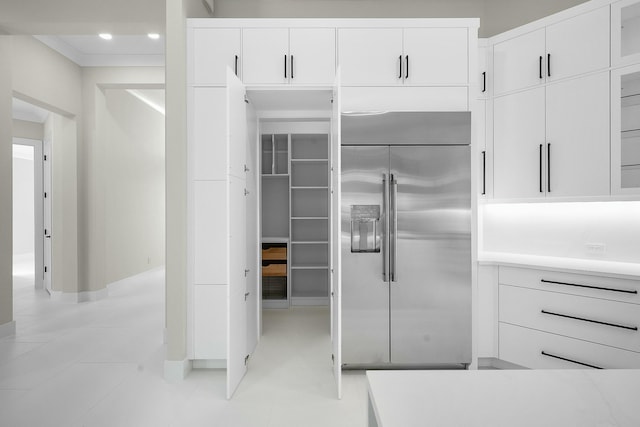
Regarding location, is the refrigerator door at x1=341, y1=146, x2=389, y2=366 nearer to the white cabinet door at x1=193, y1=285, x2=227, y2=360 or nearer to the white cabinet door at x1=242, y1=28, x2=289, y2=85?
the white cabinet door at x1=242, y1=28, x2=289, y2=85

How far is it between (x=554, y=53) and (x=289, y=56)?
86.1 inches

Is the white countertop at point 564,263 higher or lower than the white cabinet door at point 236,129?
lower

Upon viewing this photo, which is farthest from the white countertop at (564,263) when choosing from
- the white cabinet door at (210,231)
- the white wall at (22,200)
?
the white wall at (22,200)

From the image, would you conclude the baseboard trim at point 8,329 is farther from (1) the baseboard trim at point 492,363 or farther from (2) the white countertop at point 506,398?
(1) the baseboard trim at point 492,363

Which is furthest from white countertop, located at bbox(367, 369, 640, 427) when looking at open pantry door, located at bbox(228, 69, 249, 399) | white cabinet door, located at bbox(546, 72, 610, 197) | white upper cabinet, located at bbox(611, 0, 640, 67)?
white upper cabinet, located at bbox(611, 0, 640, 67)

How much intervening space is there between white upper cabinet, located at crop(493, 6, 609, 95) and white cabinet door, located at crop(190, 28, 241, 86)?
235 cm

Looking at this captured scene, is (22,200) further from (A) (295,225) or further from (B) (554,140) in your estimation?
(B) (554,140)

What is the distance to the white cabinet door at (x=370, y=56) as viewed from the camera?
9.55 feet

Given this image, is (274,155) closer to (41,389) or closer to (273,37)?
(273,37)

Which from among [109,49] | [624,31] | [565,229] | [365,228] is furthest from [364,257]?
[109,49]

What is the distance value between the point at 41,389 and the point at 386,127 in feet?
11.0

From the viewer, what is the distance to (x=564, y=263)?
2.66m

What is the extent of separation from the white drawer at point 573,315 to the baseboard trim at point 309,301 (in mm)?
2505

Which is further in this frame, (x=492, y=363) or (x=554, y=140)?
(x=492, y=363)
